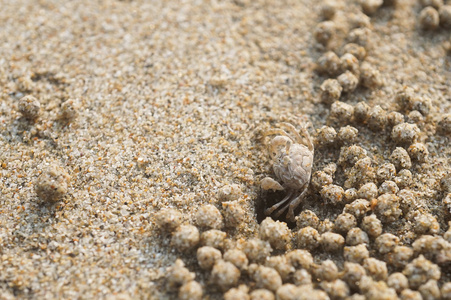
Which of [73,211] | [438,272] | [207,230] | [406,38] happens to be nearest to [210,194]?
[207,230]

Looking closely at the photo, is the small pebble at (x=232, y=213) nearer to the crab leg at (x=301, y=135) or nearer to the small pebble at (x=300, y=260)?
the small pebble at (x=300, y=260)

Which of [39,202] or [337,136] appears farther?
[337,136]

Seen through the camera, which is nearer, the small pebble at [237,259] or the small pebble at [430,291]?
the small pebble at [430,291]

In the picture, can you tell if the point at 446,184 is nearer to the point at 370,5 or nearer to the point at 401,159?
the point at 401,159

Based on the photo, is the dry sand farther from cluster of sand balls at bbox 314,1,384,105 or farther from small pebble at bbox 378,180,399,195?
small pebble at bbox 378,180,399,195

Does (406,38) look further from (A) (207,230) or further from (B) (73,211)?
(B) (73,211)

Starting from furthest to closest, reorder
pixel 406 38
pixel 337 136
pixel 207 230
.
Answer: pixel 406 38
pixel 337 136
pixel 207 230

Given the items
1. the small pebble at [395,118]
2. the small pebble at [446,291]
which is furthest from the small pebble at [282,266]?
the small pebble at [395,118]
